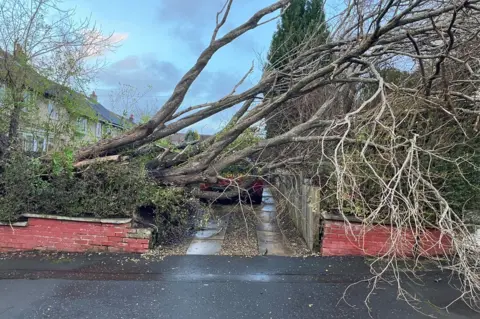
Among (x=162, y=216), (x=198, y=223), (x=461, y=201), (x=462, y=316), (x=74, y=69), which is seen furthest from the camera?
(x=198, y=223)

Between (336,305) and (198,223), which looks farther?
(198,223)

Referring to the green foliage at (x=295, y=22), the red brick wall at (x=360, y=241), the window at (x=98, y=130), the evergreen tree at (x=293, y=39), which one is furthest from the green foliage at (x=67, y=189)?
the green foliage at (x=295, y=22)

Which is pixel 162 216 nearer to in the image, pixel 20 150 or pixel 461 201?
pixel 20 150

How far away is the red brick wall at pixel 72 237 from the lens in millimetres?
4918

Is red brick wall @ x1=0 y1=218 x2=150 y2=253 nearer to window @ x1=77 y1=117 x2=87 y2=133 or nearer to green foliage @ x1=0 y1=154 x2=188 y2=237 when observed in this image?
green foliage @ x1=0 y1=154 x2=188 y2=237

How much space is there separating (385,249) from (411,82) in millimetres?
3093

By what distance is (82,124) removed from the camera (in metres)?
6.30

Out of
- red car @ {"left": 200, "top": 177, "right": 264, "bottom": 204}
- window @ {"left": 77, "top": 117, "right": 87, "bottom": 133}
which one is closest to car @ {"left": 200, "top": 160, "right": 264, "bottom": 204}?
red car @ {"left": 200, "top": 177, "right": 264, "bottom": 204}

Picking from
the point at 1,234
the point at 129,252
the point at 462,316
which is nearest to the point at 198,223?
the point at 129,252

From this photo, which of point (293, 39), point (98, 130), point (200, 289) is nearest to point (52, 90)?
point (98, 130)

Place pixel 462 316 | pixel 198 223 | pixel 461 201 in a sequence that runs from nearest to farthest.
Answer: pixel 462 316 < pixel 461 201 < pixel 198 223

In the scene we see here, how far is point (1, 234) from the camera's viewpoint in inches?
195

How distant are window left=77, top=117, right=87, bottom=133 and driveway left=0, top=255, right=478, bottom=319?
2.34m

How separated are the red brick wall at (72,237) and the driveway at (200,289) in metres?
0.22
